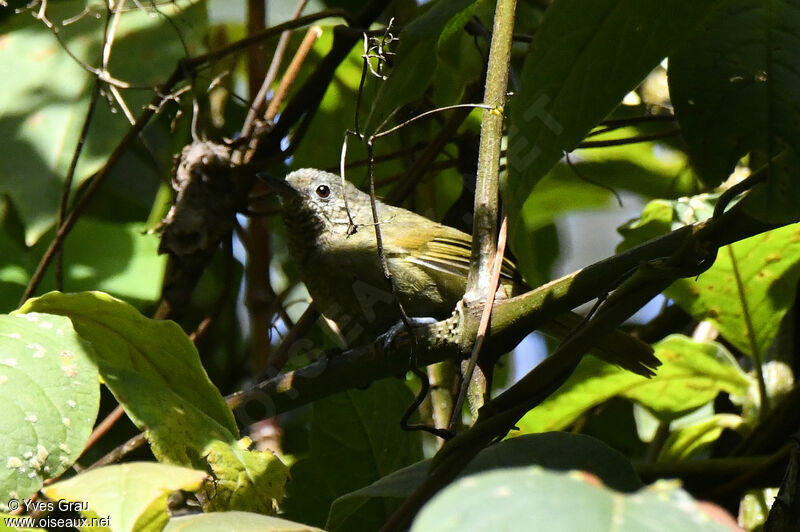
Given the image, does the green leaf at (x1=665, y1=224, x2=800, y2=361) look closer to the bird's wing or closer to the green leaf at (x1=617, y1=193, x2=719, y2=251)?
the green leaf at (x1=617, y1=193, x2=719, y2=251)

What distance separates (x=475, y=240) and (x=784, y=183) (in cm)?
54

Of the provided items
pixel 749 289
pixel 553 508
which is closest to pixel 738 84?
pixel 553 508

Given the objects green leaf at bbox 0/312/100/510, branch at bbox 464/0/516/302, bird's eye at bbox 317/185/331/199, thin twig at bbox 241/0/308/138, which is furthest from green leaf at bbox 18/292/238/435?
bird's eye at bbox 317/185/331/199

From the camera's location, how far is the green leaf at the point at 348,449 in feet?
7.65

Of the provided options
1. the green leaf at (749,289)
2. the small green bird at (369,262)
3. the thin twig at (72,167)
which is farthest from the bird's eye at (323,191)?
the green leaf at (749,289)

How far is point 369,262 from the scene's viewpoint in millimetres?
3051

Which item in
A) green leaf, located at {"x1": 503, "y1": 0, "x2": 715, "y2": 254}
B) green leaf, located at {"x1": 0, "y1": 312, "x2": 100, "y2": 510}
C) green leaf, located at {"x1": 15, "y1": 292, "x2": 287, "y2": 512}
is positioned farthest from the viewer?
green leaf, located at {"x1": 15, "y1": 292, "x2": 287, "y2": 512}

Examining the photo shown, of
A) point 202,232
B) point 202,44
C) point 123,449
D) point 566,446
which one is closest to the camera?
point 566,446

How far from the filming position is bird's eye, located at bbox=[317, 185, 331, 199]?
130 inches

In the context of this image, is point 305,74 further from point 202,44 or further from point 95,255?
point 95,255

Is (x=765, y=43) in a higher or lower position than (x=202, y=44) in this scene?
higher

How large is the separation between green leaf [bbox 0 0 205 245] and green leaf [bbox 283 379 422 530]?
96 centimetres

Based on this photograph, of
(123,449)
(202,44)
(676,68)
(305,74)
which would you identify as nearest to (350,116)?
(305,74)

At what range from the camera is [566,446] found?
147cm
